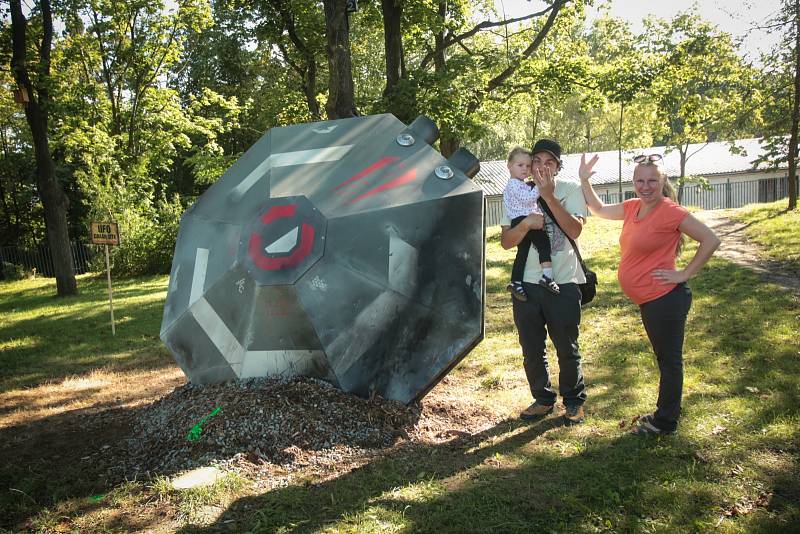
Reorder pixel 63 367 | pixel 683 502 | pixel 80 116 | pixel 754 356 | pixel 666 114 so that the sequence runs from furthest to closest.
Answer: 1. pixel 666 114
2. pixel 80 116
3. pixel 63 367
4. pixel 754 356
5. pixel 683 502

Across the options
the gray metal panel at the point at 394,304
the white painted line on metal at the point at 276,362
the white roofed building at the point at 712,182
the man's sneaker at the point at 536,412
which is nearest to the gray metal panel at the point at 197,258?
the white painted line on metal at the point at 276,362

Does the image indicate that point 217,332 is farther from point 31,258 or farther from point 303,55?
point 31,258

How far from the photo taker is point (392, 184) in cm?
535

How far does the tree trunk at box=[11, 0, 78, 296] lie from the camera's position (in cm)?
1430

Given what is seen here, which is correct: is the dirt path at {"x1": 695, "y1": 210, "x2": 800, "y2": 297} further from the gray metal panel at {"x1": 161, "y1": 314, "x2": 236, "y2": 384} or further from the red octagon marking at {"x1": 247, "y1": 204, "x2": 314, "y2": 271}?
the gray metal panel at {"x1": 161, "y1": 314, "x2": 236, "y2": 384}

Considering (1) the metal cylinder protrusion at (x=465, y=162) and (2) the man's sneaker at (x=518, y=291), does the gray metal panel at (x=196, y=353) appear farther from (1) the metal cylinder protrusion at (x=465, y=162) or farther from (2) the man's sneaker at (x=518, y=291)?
(1) the metal cylinder protrusion at (x=465, y=162)

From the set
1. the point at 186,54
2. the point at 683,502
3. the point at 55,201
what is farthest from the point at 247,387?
the point at 186,54

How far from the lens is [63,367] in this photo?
8.86 meters

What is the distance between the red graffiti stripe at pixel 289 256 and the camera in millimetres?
5039

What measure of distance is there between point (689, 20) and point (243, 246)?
2368cm

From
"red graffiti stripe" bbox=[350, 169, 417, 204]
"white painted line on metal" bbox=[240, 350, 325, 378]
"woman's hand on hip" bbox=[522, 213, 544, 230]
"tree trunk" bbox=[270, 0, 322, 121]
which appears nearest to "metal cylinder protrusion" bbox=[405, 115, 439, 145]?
"red graffiti stripe" bbox=[350, 169, 417, 204]

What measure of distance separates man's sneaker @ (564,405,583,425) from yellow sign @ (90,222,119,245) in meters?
8.84

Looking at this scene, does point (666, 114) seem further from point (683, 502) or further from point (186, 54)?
point (186, 54)

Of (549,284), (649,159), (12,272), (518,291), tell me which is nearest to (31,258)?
(12,272)
